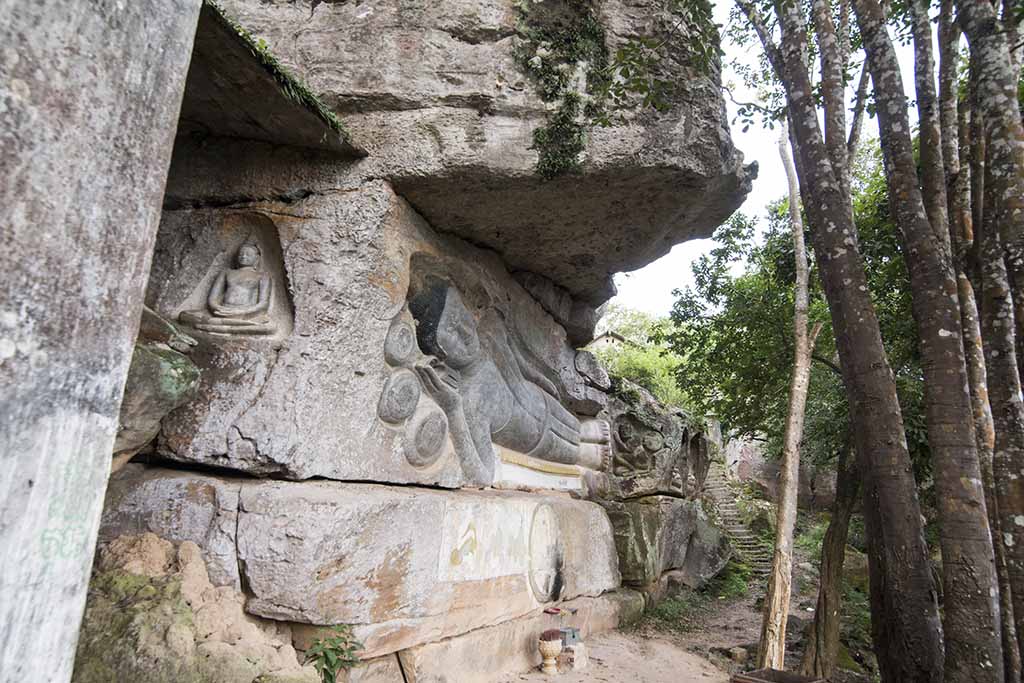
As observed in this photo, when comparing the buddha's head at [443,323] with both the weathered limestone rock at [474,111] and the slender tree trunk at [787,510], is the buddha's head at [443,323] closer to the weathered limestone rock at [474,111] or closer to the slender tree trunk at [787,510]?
the weathered limestone rock at [474,111]

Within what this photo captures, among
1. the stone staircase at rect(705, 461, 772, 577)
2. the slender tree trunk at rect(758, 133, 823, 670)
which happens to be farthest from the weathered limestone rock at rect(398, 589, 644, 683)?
the stone staircase at rect(705, 461, 772, 577)

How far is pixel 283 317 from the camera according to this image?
143 inches

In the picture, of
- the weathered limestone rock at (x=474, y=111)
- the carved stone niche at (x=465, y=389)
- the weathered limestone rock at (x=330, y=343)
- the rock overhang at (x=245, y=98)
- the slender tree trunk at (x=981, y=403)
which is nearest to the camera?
the rock overhang at (x=245, y=98)

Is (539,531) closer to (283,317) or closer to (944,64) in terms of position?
(283,317)

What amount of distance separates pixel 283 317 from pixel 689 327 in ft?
23.5

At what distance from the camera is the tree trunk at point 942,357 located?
3197 mm

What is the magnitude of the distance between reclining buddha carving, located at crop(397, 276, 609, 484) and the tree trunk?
2803 mm

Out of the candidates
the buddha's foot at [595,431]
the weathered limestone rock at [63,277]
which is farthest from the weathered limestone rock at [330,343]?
the buddha's foot at [595,431]

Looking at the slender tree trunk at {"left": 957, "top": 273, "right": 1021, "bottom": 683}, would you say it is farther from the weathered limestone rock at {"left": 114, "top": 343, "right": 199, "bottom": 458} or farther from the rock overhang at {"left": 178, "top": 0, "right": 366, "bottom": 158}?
the weathered limestone rock at {"left": 114, "top": 343, "right": 199, "bottom": 458}

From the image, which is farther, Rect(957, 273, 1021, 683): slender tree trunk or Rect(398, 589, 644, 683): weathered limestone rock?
Rect(957, 273, 1021, 683): slender tree trunk

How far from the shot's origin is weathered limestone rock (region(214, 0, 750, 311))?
3.83 metres

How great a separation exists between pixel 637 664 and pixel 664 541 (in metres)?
2.54

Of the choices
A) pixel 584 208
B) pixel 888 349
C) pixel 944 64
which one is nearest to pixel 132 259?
pixel 584 208

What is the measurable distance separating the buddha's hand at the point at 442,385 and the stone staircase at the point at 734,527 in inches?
356
